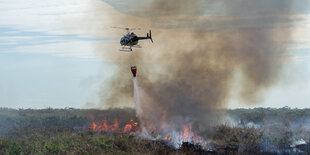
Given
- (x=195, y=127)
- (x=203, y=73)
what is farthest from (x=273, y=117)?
(x=195, y=127)

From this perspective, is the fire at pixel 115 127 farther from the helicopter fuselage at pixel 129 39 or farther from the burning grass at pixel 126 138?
the helicopter fuselage at pixel 129 39

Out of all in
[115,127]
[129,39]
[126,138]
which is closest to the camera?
[126,138]

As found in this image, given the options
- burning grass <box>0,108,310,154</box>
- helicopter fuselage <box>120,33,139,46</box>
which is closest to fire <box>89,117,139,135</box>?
burning grass <box>0,108,310,154</box>

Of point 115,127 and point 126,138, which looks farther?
point 115,127

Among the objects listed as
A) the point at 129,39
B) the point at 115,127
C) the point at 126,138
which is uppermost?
the point at 129,39

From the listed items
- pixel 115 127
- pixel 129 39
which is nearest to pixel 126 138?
pixel 115 127

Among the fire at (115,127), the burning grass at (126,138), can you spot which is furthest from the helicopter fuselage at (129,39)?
the fire at (115,127)

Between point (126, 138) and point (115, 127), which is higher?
A: point (115, 127)

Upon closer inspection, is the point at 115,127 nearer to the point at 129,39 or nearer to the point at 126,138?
the point at 126,138

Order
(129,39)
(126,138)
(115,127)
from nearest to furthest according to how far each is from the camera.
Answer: (126,138), (129,39), (115,127)
